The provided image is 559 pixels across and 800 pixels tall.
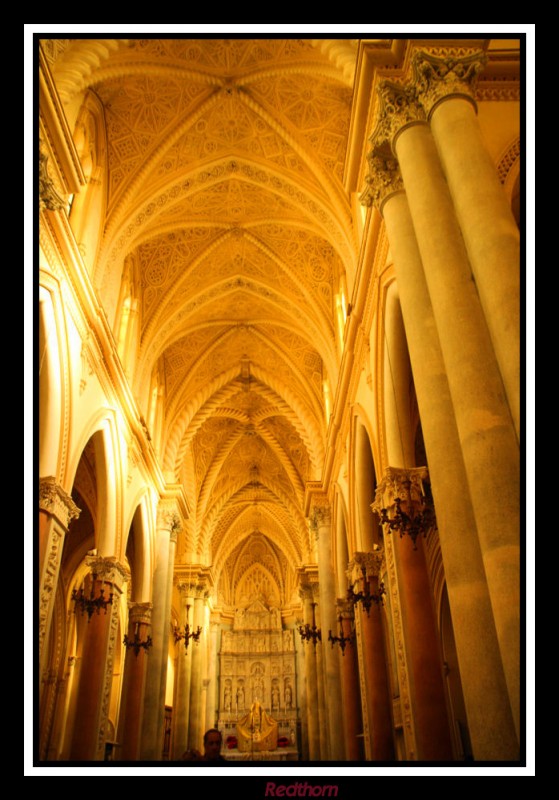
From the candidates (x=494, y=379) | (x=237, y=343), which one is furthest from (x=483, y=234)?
(x=237, y=343)

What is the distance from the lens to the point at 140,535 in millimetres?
15469

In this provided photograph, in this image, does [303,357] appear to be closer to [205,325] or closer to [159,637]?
[205,325]

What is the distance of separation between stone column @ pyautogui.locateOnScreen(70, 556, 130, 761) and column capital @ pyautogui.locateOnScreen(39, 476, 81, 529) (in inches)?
123

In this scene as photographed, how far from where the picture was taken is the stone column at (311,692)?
20.3 metres

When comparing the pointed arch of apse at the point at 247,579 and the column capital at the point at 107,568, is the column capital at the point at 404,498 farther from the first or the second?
the pointed arch of apse at the point at 247,579

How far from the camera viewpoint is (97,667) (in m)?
11.2

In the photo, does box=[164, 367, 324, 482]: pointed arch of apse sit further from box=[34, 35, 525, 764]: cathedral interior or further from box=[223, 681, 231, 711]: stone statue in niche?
box=[223, 681, 231, 711]: stone statue in niche

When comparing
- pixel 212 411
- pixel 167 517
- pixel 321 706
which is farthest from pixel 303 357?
pixel 321 706

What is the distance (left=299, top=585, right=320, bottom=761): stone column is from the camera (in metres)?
20.3

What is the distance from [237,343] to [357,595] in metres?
9.89

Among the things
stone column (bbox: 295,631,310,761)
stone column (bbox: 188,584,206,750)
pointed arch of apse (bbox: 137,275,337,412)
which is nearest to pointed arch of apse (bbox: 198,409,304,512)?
stone column (bbox: 188,584,206,750)

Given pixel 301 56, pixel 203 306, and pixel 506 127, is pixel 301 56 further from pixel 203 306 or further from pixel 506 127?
pixel 203 306

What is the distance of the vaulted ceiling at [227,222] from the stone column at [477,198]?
10.4 feet

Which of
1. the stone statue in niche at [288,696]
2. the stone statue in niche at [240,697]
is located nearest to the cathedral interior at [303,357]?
the stone statue in niche at [240,697]
